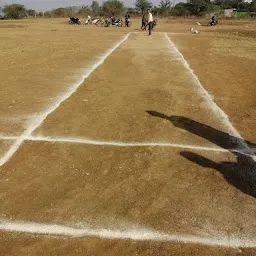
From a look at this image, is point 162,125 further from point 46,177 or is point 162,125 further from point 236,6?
point 236,6

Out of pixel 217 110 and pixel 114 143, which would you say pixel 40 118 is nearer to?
pixel 114 143

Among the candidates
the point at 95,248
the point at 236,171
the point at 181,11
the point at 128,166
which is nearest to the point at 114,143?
the point at 128,166

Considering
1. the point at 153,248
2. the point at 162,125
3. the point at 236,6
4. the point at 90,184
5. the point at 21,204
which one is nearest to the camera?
the point at 153,248

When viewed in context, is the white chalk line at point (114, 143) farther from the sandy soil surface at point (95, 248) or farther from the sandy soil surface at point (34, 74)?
the sandy soil surface at point (95, 248)

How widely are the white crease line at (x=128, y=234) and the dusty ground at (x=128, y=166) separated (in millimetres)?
74

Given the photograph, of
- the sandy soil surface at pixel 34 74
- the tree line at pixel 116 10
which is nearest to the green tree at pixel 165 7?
the tree line at pixel 116 10

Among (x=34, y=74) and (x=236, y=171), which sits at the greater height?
(x=236, y=171)

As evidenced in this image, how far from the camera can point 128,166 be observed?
5645 millimetres

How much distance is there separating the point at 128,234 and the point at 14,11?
200 feet

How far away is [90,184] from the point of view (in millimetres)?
5141

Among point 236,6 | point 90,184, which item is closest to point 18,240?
point 90,184

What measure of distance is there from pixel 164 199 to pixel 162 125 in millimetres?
2697

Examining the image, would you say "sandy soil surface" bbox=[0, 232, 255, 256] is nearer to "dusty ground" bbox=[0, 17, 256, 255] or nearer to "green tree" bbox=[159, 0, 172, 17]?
"dusty ground" bbox=[0, 17, 256, 255]

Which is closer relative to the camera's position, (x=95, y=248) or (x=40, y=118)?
(x=95, y=248)
